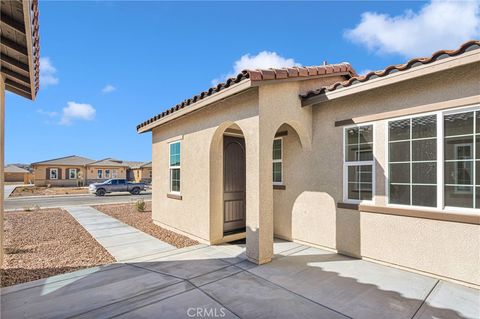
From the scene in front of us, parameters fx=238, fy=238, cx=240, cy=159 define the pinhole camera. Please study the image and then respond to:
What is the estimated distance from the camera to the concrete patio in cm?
343

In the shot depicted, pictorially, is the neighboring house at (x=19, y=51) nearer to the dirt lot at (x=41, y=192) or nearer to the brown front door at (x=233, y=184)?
the brown front door at (x=233, y=184)

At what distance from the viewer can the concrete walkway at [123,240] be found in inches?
244

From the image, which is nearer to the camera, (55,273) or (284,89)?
(55,273)

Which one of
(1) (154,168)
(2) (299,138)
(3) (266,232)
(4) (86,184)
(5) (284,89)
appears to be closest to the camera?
(3) (266,232)

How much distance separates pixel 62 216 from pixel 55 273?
8.87 m

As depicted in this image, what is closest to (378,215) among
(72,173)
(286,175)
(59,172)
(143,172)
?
(286,175)

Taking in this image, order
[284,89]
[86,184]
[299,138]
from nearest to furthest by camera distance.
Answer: [284,89]
[299,138]
[86,184]

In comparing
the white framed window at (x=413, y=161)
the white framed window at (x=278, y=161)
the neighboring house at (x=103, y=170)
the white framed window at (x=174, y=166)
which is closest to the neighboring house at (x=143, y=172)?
the neighboring house at (x=103, y=170)

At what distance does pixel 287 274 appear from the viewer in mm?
4723

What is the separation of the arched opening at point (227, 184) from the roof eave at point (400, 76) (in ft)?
8.07

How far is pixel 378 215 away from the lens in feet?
16.9

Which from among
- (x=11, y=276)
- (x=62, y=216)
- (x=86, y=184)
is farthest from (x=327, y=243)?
(x=86, y=184)

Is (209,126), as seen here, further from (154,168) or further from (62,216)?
(62,216)
